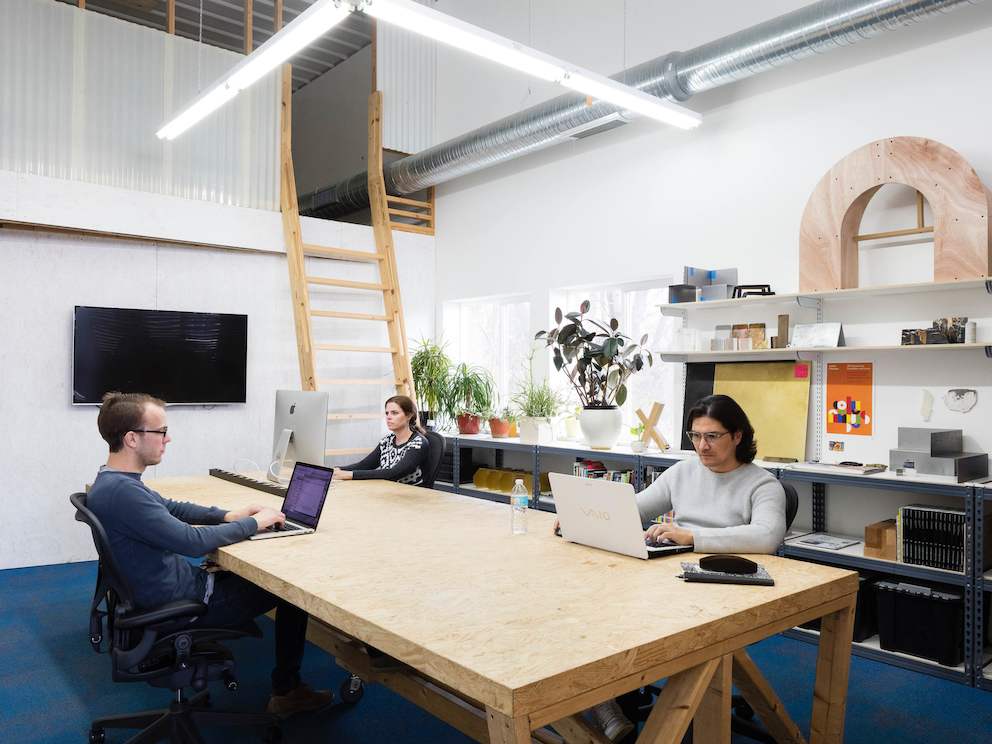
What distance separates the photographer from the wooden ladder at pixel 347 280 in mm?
6141

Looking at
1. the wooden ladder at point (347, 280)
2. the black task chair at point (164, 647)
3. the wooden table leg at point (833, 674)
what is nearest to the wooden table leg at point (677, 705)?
the wooden table leg at point (833, 674)

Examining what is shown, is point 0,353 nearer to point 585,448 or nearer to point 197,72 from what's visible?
point 197,72

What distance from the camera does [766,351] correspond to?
4484 mm

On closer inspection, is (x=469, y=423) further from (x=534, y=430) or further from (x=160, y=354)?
(x=160, y=354)

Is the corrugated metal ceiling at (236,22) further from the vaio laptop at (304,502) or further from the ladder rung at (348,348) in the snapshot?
the vaio laptop at (304,502)

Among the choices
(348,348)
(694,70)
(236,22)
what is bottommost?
(348,348)

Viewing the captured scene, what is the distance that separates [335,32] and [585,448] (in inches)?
203

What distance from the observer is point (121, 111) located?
5730 millimetres

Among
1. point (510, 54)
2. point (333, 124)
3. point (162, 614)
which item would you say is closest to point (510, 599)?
point (162, 614)

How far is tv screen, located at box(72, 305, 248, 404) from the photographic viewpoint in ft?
18.2

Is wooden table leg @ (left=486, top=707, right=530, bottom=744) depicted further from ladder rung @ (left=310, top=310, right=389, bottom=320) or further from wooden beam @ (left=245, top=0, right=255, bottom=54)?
wooden beam @ (left=245, top=0, right=255, bottom=54)

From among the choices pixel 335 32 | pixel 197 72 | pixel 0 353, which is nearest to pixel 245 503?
pixel 0 353

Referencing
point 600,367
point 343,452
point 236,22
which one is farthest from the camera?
point 236,22

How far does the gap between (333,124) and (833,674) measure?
298 inches
